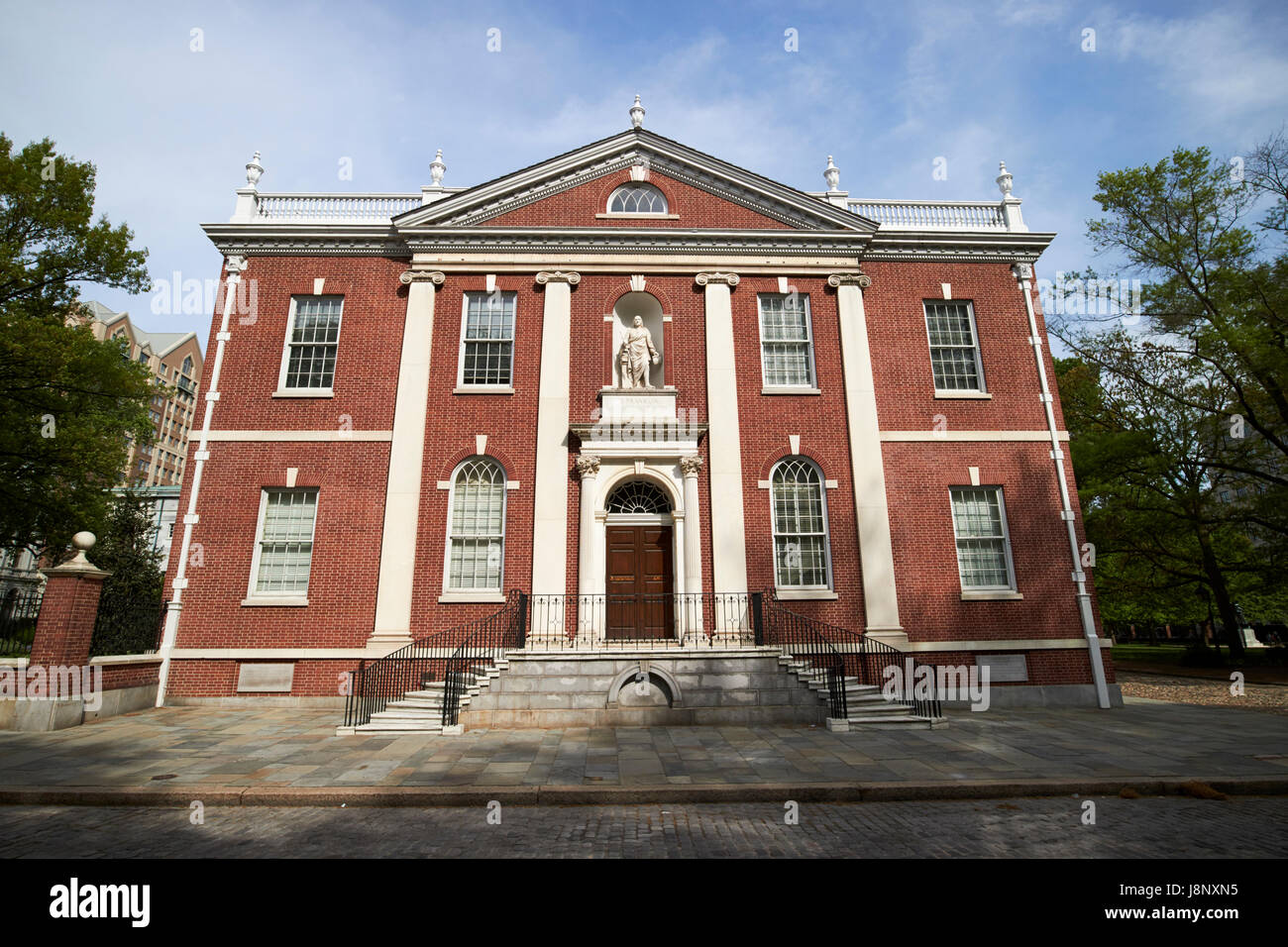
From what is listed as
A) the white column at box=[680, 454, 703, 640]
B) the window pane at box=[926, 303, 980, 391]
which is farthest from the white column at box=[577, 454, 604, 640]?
the window pane at box=[926, 303, 980, 391]

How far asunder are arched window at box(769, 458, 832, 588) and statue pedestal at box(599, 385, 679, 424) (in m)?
3.07

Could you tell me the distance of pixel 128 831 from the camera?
625cm

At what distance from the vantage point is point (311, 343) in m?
15.7

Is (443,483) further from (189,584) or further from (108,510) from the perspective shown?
(108,510)

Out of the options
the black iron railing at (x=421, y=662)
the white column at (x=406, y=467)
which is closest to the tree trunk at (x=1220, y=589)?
the black iron railing at (x=421, y=662)

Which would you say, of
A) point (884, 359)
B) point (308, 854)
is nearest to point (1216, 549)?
point (884, 359)

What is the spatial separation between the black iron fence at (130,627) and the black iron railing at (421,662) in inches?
190

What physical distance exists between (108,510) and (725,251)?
23.0 meters

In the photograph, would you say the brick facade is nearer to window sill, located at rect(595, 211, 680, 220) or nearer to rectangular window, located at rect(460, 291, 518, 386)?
window sill, located at rect(595, 211, 680, 220)

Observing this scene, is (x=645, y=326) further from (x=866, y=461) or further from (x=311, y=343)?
(x=311, y=343)

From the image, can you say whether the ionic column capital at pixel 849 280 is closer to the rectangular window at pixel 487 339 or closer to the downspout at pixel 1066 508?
the downspout at pixel 1066 508

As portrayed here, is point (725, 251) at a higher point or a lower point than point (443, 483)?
higher

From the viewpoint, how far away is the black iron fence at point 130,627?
44.7ft

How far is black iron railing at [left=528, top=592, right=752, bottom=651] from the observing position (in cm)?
1336
